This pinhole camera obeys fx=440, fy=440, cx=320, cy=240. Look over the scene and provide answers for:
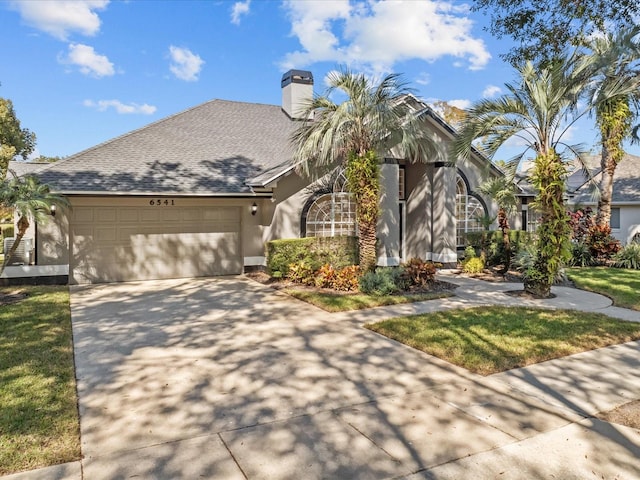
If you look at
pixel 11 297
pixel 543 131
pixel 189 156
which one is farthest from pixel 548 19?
pixel 11 297

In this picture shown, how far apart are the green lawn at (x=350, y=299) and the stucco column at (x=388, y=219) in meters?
3.34

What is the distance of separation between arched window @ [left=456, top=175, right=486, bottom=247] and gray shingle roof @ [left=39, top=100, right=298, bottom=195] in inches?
250

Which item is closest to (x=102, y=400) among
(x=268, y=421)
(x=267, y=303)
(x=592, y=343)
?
(x=268, y=421)

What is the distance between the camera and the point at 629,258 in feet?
49.2

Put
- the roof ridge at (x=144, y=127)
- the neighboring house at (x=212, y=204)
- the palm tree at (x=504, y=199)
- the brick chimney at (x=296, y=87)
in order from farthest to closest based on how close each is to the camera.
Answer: the brick chimney at (x=296, y=87) → the palm tree at (x=504, y=199) → the roof ridge at (x=144, y=127) → the neighboring house at (x=212, y=204)

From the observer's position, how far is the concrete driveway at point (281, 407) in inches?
139

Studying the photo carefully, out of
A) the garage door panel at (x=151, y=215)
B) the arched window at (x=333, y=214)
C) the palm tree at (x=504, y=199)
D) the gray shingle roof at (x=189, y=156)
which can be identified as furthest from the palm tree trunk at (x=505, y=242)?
the garage door panel at (x=151, y=215)

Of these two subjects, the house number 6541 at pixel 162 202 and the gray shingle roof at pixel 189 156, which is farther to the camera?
the house number 6541 at pixel 162 202

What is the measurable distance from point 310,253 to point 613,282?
8.34 meters

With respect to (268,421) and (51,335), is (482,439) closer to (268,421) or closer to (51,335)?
(268,421)

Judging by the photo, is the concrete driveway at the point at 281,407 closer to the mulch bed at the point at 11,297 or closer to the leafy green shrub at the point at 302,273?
the mulch bed at the point at 11,297

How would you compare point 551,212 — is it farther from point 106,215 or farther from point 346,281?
point 106,215

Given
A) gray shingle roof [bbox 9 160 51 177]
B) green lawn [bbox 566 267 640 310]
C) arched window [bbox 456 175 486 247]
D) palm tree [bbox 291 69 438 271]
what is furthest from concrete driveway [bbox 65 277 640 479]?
arched window [bbox 456 175 486 247]

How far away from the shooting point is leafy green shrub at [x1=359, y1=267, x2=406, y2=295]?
1055 cm
